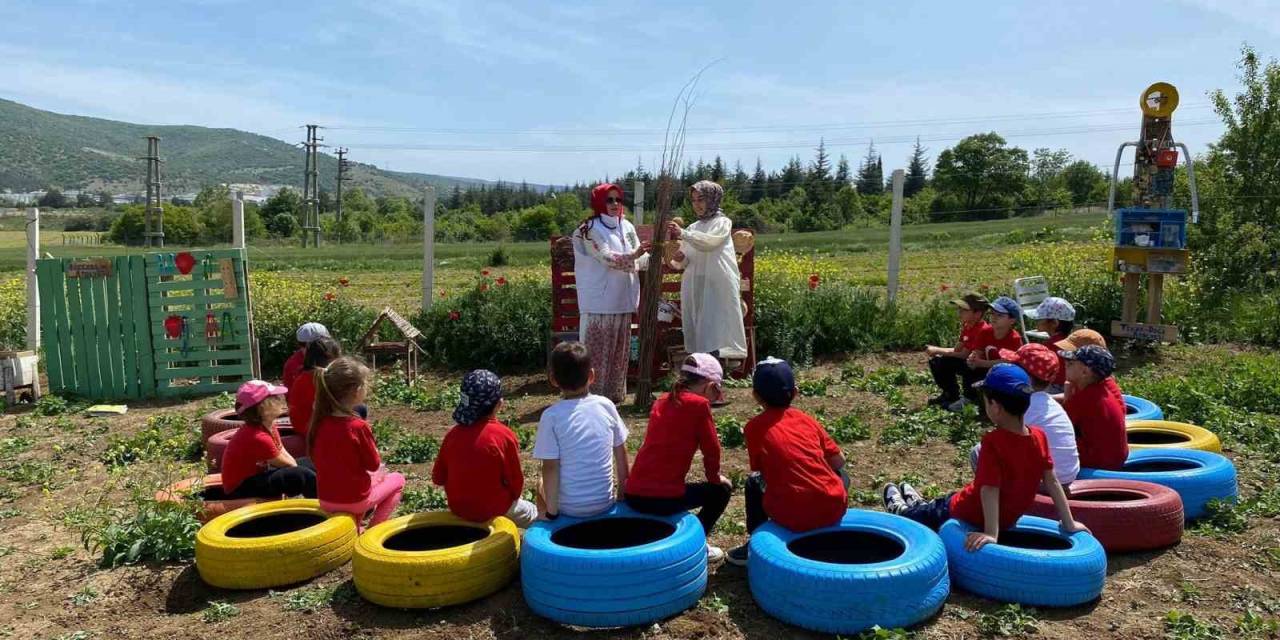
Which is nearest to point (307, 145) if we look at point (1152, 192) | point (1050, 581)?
point (1152, 192)

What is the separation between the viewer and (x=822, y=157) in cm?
8519

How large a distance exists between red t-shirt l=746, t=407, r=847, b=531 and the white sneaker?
466 millimetres

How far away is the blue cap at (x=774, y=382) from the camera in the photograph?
416 centimetres

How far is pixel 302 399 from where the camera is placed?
594 cm

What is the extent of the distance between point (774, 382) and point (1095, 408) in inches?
84.8

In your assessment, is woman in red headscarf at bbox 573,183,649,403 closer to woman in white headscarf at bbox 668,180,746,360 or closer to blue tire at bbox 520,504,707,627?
woman in white headscarf at bbox 668,180,746,360

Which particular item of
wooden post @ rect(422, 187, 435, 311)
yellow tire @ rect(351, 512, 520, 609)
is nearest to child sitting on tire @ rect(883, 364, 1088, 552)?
yellow tire @ rect(351, 512, 520, 609)

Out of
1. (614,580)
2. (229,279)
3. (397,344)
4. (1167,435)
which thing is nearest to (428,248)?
(397,344)

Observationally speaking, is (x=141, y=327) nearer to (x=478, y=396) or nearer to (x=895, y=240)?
(x=478, y=396)

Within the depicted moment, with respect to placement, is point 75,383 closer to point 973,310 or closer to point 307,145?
point 973,310

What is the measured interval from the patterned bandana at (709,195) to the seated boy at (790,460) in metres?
4.55

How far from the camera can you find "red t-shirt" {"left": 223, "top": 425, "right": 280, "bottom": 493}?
16.7 feet

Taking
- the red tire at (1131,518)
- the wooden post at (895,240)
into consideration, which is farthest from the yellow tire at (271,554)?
the wooden post at (895,240)

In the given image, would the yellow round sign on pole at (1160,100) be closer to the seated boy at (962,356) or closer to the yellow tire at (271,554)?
the seated boy at (962,356)
